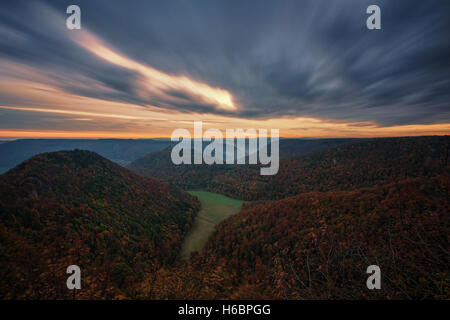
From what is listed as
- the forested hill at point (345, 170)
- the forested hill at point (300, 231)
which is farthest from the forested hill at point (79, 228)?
the forested hill at point (345, 170)

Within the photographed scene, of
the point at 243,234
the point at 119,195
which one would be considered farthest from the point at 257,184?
the point at 119,195

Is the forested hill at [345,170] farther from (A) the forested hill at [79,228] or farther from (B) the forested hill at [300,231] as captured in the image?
(A) the forested hill at [79,228]

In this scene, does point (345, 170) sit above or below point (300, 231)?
above

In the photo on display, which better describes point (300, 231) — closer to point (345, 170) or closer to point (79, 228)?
point (79, 228)

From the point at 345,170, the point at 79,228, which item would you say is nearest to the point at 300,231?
the point at 79,228

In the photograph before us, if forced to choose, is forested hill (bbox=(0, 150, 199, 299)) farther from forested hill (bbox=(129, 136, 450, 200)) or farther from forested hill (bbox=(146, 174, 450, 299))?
forested hill (bbox=(129, 136, 450, 200))

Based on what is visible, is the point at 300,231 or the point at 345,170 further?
the point at 345,170

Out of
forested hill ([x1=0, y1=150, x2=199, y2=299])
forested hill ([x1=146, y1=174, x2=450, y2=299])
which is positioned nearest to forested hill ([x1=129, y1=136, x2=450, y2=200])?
forested hill ([x1=146, y1=174, x2=450, y2=299])
